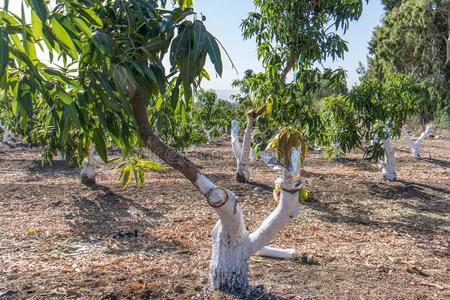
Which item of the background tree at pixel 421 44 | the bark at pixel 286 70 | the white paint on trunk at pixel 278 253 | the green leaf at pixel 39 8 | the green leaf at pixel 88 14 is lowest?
the white paint on trunk at pixel 278 253

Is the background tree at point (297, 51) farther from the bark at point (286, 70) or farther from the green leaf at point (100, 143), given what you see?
the green leaf at point (100, 143)

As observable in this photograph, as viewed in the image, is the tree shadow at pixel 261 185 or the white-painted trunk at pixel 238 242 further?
the tree shadow at pixel 261 185

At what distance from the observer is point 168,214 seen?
221 inches

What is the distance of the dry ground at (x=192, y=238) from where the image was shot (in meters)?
3.08

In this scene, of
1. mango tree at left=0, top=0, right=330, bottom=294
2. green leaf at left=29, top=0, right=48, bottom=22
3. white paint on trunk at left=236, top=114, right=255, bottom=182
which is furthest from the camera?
white paint on trunk at left=236, top=114, right=255, bottom=182

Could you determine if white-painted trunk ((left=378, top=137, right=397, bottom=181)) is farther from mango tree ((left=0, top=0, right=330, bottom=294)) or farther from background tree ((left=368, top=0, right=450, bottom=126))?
background tree ((left=368, top=0, right=450, bottom=126))

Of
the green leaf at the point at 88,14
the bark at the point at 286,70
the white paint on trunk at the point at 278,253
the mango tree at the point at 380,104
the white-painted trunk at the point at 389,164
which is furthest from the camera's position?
the white-painted trunk at the point at 389,164

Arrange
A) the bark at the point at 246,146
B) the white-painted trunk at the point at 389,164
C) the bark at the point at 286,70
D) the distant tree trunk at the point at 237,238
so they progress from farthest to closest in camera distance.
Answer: the white-painted trunk at the point at 389,164 < the bark at the point at 246,146 < the bark at the point at 286,70 < the distant tree trunk at the point at 237,238

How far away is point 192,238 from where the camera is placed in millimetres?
4484

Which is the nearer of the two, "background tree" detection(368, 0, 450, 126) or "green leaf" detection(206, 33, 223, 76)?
"green leaf" detection(206, 33, 223, 76)

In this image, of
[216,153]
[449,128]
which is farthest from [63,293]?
[449,128]

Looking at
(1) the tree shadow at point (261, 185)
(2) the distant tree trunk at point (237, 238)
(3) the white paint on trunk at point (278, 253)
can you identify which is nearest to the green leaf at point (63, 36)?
(2) the distant tree trunk at point (237, 238)

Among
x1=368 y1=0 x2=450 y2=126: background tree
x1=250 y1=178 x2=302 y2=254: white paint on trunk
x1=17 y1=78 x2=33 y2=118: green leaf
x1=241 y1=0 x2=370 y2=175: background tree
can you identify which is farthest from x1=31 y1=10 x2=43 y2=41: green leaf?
x1=368 y1=0 x2=450 y2=126: background tree

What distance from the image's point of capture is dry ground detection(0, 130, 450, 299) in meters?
3.08
